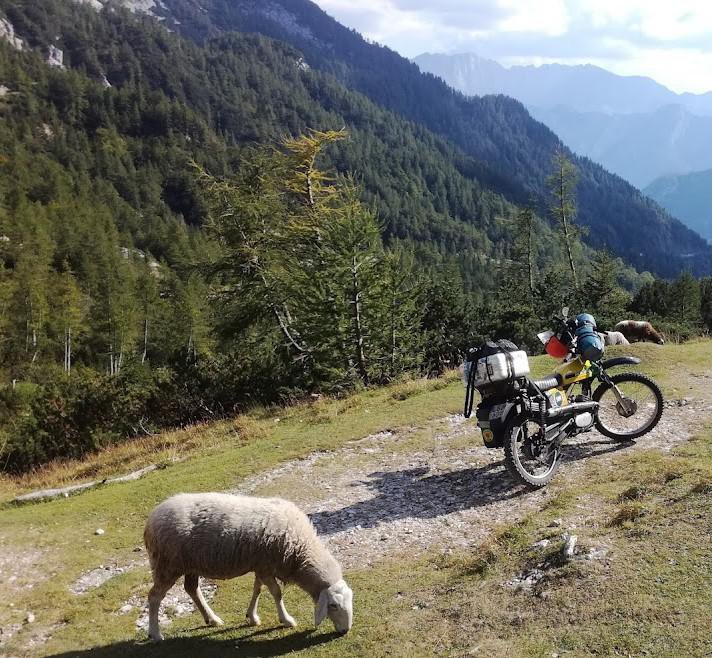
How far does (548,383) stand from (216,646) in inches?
257

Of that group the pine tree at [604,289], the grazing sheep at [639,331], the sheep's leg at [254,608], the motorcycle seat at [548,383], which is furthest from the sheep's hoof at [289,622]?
the pine tree at [604,289]

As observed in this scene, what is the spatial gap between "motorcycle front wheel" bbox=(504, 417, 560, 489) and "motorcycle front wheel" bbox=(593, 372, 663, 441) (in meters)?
1.45

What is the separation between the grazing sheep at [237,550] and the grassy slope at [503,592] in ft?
1.77

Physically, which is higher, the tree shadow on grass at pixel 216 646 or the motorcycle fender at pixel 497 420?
the motorcycle fender at pixel 497 420

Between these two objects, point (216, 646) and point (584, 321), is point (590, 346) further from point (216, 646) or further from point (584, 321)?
point (216, 646)

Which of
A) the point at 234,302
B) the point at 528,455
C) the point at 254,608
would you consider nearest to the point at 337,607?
the point at 254,608

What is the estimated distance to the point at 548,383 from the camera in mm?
9398

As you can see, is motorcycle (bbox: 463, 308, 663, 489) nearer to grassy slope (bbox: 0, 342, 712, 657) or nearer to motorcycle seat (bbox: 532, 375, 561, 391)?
motorcycle seat (bbox: 532, 375, 561, 391)

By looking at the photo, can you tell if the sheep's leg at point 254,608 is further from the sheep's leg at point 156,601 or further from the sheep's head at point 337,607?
the sheep's leg at point 156,601

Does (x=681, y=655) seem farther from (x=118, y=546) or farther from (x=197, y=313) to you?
(x=197, y=313)

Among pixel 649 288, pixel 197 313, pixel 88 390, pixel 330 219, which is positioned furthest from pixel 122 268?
pixel 649 288

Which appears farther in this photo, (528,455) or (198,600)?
(528,455)

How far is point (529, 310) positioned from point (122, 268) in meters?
69.0

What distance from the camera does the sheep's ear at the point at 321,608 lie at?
6203 mm
